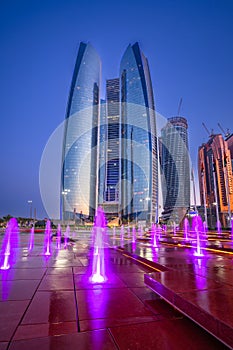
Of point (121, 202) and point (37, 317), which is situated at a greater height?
point (121, 202)

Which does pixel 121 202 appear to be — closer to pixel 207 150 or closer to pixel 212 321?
pixel 207 150

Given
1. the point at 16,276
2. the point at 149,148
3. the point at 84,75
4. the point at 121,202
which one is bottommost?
the point at 16,276

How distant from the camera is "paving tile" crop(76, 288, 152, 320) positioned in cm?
341

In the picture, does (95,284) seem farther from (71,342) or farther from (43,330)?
(71,342)

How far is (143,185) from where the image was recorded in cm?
14850

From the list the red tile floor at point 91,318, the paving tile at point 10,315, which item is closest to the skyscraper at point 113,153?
the red tile floor at point 91,318

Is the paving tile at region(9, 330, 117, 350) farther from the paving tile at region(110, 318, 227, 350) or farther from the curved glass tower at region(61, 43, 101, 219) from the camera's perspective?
the curved glass tower at region(61, 43, 101, 219)

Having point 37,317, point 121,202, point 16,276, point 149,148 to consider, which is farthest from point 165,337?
point 121,202

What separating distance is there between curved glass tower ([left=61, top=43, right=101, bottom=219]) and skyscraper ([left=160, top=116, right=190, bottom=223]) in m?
61.4

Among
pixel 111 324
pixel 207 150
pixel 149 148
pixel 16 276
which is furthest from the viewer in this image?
pixel 149 148

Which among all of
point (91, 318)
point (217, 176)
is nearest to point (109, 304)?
point (91, 318)

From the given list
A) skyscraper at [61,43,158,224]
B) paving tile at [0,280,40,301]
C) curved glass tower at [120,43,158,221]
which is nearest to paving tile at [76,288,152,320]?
paving tile at [0,280,40,301]

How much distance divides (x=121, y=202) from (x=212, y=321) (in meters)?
162

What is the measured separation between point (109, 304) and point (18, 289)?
230cm
